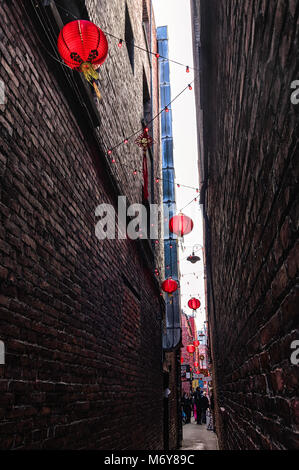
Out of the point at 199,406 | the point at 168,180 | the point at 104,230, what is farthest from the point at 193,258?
the point at 199,406

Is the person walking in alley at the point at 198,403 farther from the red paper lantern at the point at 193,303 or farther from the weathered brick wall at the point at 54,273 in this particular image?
the weathered brick wall at the point at 54,273

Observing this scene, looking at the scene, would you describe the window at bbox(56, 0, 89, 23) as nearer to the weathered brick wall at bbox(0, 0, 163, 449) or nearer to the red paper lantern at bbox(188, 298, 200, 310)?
the weathered brick wall at bbox(0, 0, 163, 449)

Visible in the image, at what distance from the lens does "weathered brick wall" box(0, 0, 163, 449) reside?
247 centimetres

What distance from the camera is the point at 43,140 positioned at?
3127 millimetres

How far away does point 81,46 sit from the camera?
3531mm

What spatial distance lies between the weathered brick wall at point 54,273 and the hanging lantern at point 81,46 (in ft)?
0.68

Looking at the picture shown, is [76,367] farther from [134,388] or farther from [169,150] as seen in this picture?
[169,150]

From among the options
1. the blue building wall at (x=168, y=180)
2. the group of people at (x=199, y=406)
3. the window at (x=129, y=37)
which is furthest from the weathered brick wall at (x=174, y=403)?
the window at (x=129, y=37)

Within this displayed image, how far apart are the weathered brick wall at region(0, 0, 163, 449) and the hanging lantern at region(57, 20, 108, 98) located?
0.21 m

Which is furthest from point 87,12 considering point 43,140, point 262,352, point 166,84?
point 166,84

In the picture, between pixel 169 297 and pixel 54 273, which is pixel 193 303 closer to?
pixel 169 297

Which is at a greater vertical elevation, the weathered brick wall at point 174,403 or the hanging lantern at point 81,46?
the hanging lantern at point 81,46

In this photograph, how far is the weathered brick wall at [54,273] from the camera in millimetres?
2468

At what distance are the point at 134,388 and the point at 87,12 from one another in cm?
591
